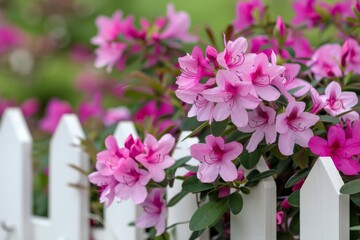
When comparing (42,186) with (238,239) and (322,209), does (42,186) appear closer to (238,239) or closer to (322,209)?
(238,239)

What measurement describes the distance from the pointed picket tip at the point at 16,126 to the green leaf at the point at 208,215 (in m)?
0.81

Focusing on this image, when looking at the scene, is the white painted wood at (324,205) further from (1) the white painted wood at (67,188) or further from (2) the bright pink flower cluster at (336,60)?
(1) the white painted wood at (67,188)

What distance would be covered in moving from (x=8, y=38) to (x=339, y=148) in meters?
3.08

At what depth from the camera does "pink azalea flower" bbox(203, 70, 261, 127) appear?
0.94m

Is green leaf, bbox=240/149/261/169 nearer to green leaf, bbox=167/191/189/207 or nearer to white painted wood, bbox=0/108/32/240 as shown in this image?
green leaf, bbox=167/191/189/207

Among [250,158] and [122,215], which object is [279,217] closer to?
[250,158]

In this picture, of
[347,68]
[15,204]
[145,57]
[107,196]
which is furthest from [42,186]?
[347,68]

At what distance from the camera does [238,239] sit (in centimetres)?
114

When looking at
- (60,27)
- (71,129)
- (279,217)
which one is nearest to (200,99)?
(279,217)

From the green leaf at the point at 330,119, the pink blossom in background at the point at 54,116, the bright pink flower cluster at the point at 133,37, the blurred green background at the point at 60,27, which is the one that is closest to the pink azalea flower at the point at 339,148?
the green leaf at the point at 330,119

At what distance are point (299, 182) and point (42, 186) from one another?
1088 millimetres

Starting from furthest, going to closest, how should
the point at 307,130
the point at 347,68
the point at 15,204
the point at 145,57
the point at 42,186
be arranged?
the point at 42,186
the point at 15,204
the point at 145,57
the point at 347,68
the point at 307,130

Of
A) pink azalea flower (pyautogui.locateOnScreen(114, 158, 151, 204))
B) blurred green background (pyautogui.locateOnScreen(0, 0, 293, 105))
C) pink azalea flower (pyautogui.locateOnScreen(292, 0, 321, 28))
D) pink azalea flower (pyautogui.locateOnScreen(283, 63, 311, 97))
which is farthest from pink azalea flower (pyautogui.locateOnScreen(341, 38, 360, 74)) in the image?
blurred green background (pyautogui.locateOnScreen(0, 0, 293, 105))

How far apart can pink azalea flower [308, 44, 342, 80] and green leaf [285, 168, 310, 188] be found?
0.93ft
